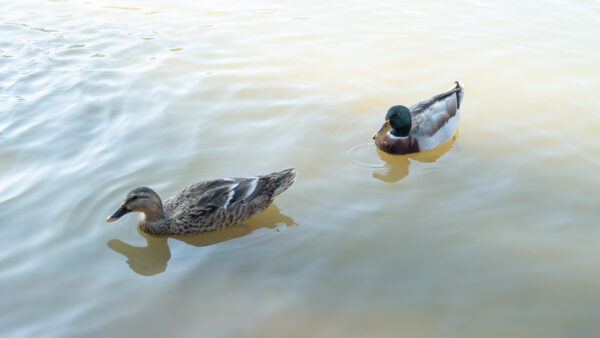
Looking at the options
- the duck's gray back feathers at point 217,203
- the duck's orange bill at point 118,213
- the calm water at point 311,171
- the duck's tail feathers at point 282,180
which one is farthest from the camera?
the duck's tail feathers at point 282,180

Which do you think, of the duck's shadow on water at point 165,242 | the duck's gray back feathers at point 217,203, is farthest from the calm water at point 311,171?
the duck's gray back feathers at point 217,203

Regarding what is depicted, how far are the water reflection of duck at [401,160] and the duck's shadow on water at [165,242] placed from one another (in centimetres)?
138

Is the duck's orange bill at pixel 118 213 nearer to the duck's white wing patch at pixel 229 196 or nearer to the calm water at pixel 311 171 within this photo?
the calm water at pixel 311 171

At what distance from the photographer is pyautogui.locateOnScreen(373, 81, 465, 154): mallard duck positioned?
709cm

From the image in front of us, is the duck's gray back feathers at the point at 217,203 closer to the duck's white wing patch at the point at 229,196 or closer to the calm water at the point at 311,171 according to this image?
the duck's white wing patch at the point at 229,196

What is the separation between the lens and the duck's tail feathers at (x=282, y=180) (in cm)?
584

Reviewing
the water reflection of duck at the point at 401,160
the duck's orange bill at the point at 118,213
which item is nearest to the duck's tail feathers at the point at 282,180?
the water reflection of duck at the point at 401,160

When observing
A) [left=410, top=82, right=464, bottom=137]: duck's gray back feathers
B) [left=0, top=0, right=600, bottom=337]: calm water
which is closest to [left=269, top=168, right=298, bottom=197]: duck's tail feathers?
[left=0, top=0, right=600, bottom=337]: calm water

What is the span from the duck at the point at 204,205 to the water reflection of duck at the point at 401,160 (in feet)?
4.29

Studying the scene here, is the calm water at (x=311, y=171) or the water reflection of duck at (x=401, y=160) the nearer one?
Answer: the calm water at (x=311, y=171)

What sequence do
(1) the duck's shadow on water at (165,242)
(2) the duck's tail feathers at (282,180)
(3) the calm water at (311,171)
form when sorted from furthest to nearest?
1. (2) the duck's tail feathers at (282,180)
2. (1) the duck's shadow on water at (165,242)
3. (3) the calm water at (311,171)

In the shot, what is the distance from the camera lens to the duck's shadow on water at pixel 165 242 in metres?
5.36

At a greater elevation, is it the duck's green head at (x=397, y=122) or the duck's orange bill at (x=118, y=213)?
the duck's green head at (x=397, y=122)

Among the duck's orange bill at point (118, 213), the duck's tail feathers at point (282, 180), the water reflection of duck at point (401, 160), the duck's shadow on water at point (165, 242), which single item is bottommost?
the duck's shadow on water at point (165, 242)
